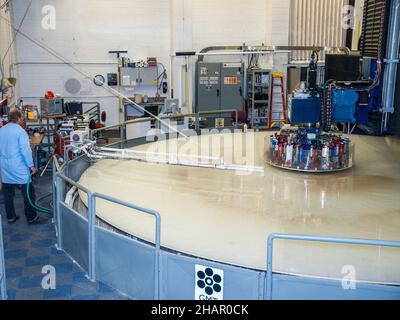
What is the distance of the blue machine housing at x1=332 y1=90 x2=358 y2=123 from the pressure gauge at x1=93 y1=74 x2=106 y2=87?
22.8 feet

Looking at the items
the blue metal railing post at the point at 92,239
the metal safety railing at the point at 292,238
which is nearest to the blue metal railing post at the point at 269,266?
the metal safety railing at the point at 292,238

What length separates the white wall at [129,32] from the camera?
12.8 meters

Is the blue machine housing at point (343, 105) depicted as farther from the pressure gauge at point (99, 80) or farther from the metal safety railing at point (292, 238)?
the pressure gauge at point (99, 80)

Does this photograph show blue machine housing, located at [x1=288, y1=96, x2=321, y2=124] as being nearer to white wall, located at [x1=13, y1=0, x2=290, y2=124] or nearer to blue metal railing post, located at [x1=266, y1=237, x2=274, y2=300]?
blue metal railing post, located at [x1=266, y1=237, x2=274, y2=300]

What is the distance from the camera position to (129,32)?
13242mm

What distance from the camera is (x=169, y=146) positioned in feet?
32.8

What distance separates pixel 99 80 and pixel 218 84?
3225 mm

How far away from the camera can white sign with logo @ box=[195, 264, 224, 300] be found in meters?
4.46

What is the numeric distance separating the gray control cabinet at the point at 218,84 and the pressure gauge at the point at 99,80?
2.56 metres

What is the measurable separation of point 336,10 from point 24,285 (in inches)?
475


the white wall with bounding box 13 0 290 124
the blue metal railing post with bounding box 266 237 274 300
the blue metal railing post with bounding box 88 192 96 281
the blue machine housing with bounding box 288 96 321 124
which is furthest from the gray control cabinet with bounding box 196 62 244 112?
the blue metal railing post with bounding box 266 237 274 300

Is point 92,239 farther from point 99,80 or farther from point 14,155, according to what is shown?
point 99,80

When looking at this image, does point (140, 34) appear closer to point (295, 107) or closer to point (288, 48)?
point (288, 48)
